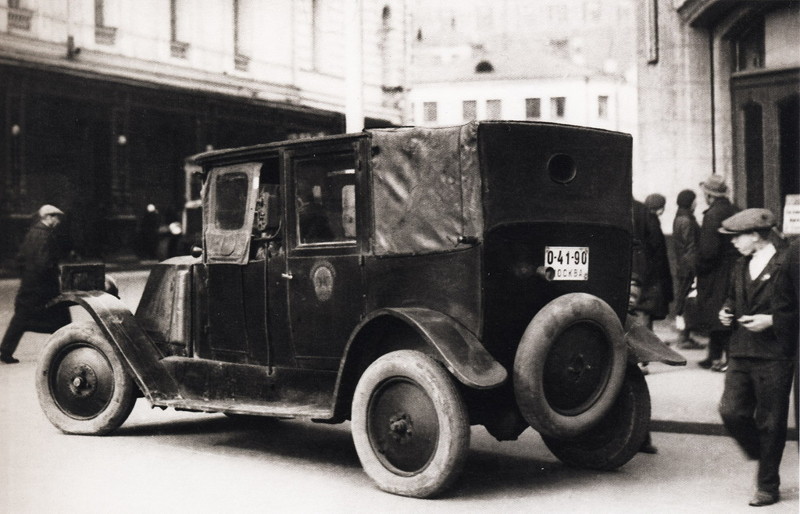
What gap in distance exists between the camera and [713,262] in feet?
36.0

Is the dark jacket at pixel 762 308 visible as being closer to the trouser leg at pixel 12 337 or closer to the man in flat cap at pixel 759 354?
the man in flat cap at pixel 759 354

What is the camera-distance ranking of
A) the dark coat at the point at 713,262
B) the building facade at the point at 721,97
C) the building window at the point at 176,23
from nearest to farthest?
the dark coat at the point at 713,262 → the building facade at the point at 721,97 → the building window at the point at 176,23

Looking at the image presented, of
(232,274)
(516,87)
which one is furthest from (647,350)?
(516,87)

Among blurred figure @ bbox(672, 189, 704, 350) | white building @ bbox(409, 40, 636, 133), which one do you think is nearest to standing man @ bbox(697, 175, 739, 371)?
blurred figure @ bbox(672, 189, 704, 350)

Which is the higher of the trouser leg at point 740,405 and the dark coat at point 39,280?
the dark coat at point 39,280

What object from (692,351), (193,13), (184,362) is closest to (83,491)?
(184,362)

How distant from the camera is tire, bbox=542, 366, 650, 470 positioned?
6.87m

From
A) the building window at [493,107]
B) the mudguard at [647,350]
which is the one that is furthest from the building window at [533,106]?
the mudguard at [647,350]

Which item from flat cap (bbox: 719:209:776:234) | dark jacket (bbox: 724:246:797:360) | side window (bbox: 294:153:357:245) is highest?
side window (bbox: 294:153:357:245)

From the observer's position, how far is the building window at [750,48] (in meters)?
13.4

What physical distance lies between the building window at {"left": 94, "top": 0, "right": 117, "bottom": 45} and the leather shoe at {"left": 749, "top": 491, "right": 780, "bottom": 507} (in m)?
19.9

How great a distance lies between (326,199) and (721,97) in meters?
9.05

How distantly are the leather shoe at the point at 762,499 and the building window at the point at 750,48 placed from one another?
28.4ft

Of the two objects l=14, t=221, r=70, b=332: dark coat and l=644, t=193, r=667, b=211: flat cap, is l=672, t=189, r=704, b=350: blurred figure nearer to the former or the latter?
l=644, t=193, r=667, b=211: flat cap
